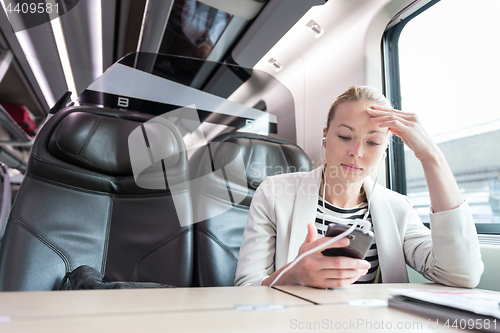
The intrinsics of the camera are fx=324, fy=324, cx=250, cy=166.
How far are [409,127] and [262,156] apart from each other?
818mm

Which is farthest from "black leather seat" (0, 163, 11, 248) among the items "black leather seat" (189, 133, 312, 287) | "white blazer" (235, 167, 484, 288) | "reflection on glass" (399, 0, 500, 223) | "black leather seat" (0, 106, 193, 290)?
"reflection on glass" (399, 0, 500, 223)

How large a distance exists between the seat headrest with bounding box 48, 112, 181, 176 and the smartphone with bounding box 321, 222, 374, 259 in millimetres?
988

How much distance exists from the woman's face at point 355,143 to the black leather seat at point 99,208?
0.70 m

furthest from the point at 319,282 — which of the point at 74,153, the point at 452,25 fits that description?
the point at 452,25

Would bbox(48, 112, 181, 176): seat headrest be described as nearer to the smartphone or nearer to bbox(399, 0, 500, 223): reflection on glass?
the smartphone

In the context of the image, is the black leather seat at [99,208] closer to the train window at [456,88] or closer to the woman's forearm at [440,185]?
the woman's forearm at [440,185]

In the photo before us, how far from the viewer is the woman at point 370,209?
927 millimetres

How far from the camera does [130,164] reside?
147cm

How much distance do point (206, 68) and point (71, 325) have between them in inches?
104

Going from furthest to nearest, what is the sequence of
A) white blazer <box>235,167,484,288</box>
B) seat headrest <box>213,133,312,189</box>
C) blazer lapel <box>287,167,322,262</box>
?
1. seat headrest <box>213,133,312,189</box>
2. blazer lapel <box>287,167,322,262</box>
3. white blazer <box>235,167,484,288</box>

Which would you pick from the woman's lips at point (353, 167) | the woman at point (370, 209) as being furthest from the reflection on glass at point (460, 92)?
the woman's lips at point (353, 167)

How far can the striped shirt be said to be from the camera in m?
1.12

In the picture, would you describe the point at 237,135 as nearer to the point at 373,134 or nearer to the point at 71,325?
the point at 373,134

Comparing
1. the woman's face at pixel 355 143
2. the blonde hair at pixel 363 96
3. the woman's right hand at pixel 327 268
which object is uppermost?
the blonde hair at pixel 363 96
